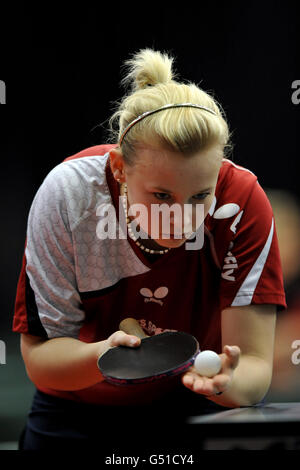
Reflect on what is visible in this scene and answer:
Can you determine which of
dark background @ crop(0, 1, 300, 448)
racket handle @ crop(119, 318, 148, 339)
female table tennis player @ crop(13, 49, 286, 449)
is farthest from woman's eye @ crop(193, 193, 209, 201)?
dark background @ crop(0, 1, 300, 448)

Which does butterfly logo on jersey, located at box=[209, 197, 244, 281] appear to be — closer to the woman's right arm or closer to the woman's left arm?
the woman's left arm

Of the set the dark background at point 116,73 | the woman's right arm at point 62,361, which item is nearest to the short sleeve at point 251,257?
the woman's right arm at point 62,361

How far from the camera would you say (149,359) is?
0.78 m

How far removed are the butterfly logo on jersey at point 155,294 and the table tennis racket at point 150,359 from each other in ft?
0.30

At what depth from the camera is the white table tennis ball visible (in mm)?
734

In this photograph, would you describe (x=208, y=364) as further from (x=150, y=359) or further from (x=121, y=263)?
(x=121, y=263)

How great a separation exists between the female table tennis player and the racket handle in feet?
0.05

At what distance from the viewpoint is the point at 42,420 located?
A: 1.04 metres

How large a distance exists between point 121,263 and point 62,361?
6.7 inches

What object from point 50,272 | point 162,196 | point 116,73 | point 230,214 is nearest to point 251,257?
point 230,214

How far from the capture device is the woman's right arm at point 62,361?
34.7 inches
